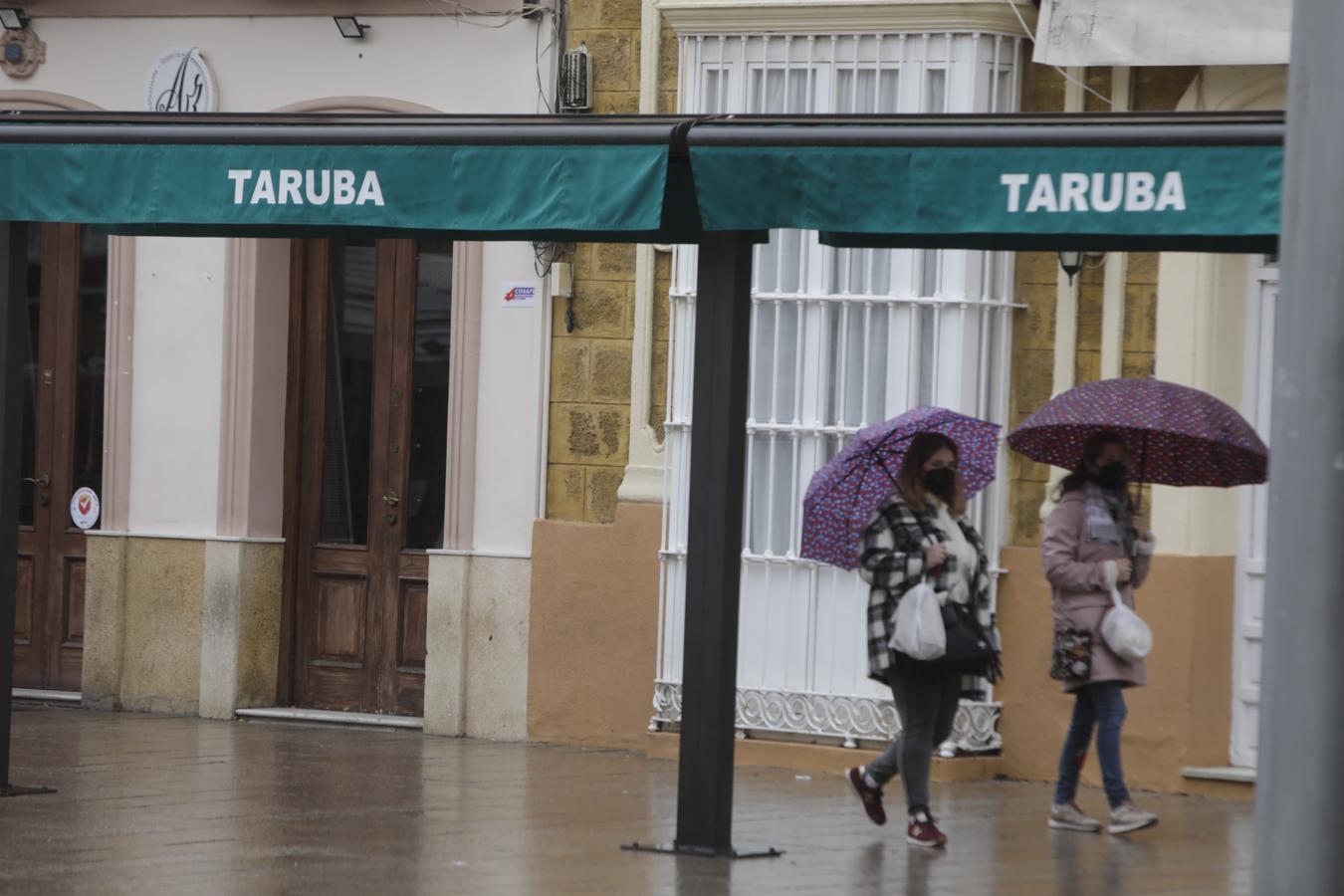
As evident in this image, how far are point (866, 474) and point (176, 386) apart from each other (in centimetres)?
593

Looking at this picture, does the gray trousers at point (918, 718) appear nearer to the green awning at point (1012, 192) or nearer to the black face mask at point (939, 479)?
the black face mask at point (939, 479)

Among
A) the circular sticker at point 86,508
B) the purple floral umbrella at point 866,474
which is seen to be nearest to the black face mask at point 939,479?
the purple floral umbrella at point 866,474

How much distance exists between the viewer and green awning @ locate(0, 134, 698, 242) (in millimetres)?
8570

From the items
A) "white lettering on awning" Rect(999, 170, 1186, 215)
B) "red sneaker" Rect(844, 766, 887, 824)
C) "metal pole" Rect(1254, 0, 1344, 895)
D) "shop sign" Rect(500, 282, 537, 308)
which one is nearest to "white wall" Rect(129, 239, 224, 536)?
"shop sign" Rect(500, 282, 537, 308)

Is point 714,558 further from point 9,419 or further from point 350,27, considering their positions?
point 350,27

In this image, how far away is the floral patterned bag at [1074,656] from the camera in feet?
32.4

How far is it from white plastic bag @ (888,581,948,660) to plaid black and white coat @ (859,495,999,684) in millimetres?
118

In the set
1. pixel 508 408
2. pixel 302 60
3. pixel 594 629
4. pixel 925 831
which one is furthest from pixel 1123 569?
pixel 302 60

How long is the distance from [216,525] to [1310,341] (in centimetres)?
1002

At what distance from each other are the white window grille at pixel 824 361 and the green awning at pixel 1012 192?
130 inches

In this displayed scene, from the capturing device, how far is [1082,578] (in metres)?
9.91

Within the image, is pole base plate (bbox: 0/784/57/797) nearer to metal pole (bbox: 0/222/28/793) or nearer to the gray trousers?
metal pole (bbox: 0/222/28/793)

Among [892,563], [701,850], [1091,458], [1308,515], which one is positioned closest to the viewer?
[1308,515]

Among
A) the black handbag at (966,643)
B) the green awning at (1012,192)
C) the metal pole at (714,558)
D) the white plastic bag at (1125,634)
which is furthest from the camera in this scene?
the white plastic bag at (1125,634)
